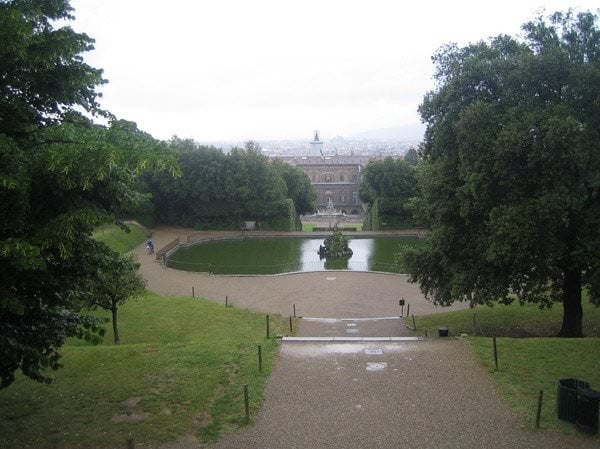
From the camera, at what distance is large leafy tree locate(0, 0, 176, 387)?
20.5 ft

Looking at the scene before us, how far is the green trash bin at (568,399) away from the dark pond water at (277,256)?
1749cm

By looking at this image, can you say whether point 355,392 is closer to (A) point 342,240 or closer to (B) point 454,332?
(B) point 454,332

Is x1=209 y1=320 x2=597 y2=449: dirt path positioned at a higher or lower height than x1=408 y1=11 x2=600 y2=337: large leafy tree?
lower

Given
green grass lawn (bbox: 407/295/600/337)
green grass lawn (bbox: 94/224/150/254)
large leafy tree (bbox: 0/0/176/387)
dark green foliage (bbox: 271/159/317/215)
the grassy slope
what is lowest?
green grass lawn (bbox: 407/295/600/337)

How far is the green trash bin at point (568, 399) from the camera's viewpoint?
9.39m

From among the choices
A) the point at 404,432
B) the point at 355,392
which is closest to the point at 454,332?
the point at 355,392

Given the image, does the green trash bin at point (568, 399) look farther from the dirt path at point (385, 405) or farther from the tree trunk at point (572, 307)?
the tree trunk at point (572, 307)

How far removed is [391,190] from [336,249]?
18341 mm

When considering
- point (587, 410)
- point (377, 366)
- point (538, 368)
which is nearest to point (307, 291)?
point (377, 366)

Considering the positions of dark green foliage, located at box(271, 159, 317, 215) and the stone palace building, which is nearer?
dark green foliage, located at box(271, 159, 317, 215)

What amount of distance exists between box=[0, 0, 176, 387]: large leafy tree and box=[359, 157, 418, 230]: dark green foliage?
4367cm

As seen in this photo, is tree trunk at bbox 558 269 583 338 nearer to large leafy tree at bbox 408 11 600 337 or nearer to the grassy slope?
large leafy tree at bbox 408 11 600 337

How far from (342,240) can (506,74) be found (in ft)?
76.8

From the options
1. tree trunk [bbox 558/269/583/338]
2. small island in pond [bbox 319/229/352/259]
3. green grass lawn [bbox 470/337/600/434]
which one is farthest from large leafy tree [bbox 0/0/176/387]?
small island in pond [bbox 319/229/352/259]
